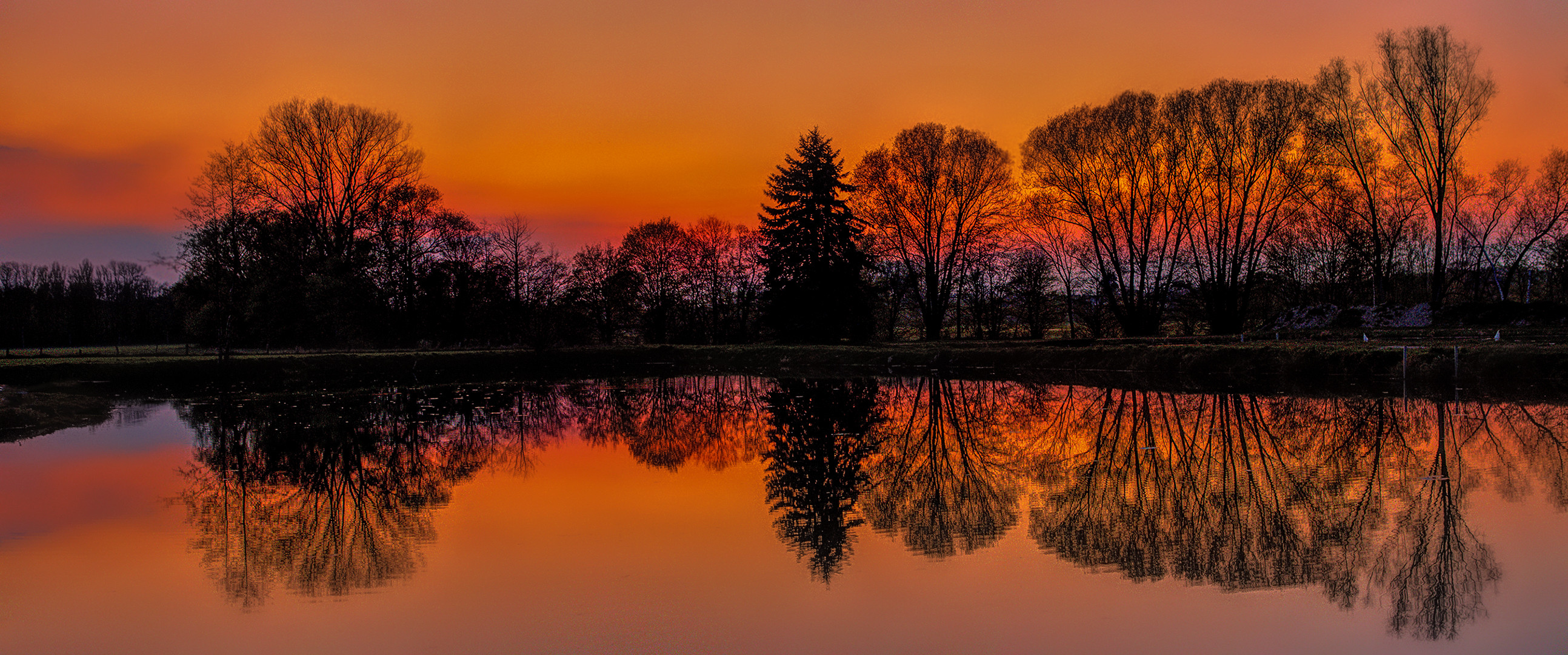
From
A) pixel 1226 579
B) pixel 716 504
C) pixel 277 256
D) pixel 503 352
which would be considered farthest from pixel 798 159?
pixel 1226 579

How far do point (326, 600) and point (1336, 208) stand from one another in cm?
5002

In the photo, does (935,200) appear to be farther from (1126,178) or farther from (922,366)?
(922,366)

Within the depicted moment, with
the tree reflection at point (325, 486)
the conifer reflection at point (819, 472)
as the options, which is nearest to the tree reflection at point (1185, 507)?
the conifer reflection at point (819, 472)

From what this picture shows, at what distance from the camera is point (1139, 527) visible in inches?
303

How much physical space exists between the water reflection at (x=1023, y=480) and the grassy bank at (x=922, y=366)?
527 cm

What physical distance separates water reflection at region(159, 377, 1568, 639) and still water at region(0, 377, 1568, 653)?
54 millimetres

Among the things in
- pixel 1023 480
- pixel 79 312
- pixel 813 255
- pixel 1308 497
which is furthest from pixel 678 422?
pixel 79 312

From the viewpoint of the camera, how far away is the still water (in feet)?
17.9

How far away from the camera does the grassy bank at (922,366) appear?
20.7 meters

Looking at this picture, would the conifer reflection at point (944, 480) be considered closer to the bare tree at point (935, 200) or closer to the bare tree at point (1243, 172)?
the bare tree at point (1243, 172)

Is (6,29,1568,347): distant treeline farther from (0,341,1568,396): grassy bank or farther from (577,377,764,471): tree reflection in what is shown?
(577,377,764,471): tree reflection

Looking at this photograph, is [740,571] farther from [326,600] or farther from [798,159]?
[798,159]

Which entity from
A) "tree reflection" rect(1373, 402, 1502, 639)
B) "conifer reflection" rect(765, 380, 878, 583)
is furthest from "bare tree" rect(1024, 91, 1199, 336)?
"tree reflection" rect(1373, 402, 1502, 639)

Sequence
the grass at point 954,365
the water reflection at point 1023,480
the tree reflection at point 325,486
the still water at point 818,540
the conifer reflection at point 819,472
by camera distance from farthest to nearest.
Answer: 1. the grass at point 954,365
2. the conifer reflection at point 819,472
3. the tree reflection at point 325,486
4. the water reflection at point 1023,480
5. the still water at point 818,540
